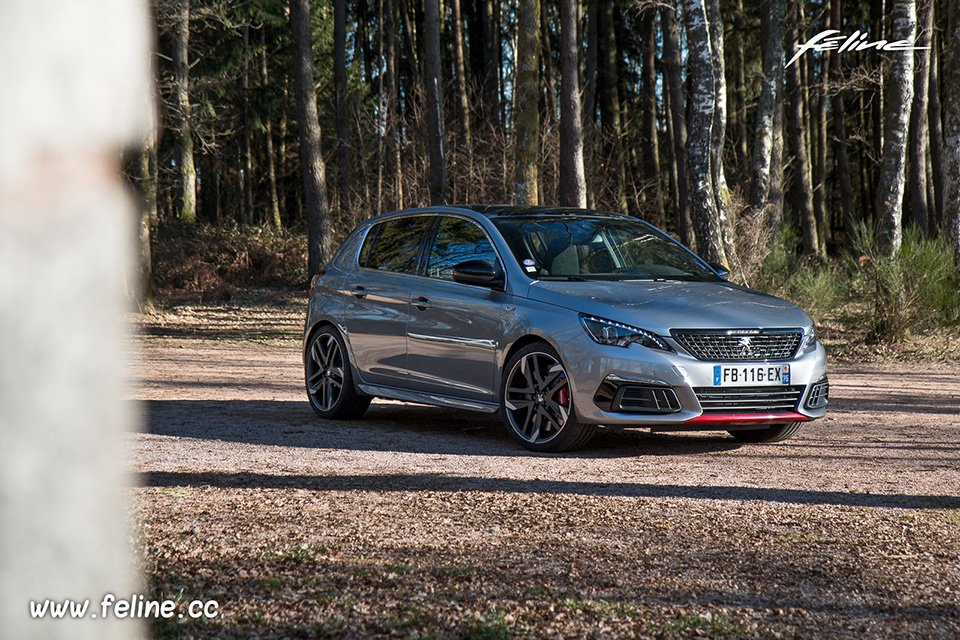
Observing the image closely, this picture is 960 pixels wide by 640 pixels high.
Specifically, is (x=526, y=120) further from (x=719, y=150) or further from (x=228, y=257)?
(x=228, y=257)

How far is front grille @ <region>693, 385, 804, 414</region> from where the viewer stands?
22.8 feet

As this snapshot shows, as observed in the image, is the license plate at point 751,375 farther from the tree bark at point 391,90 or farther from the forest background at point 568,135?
the tree bark at point 391,90

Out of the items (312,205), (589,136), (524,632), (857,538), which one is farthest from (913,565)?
(589,136)

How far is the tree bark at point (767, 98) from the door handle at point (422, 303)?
1570cm

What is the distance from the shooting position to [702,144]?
656 inches

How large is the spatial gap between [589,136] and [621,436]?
21384 millimetres

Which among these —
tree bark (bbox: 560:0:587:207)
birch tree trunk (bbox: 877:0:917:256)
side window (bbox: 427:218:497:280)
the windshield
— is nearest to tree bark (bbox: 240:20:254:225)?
tree bark (bbox: 560:0:587:207)

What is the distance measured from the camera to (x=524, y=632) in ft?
11.1

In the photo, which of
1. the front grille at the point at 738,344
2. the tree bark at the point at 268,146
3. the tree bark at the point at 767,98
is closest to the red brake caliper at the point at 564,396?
the front grille at the point at 738,344

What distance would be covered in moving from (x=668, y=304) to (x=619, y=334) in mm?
489

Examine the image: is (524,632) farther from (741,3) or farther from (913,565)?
(741,3)

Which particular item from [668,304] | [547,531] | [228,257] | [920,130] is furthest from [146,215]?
[547,531]

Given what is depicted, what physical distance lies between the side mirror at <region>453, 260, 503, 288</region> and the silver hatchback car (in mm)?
11

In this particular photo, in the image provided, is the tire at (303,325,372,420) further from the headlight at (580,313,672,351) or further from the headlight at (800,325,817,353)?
the headlight at (800,325,817,353)
